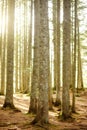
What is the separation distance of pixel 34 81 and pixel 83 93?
11.7m

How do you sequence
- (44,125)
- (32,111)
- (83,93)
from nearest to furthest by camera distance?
(44,125), (32,111), (83,93)

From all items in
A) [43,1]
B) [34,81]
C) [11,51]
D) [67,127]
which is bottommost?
[67,127]

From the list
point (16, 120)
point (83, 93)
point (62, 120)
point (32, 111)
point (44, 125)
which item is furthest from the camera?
point (83, 93)

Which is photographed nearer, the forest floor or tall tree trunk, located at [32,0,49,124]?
the forest floor

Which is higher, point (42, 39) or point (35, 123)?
point (42, 39)

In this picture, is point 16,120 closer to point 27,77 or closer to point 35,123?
point 35,123

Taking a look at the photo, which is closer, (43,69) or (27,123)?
(43,69)

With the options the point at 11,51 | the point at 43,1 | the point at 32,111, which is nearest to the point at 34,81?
the point at 32,111

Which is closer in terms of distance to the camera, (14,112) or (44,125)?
(44,125)

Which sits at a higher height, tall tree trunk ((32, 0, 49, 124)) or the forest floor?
tall tree trunk ((32, 0, 49, 124))

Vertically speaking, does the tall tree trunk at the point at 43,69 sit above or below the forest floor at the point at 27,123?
above

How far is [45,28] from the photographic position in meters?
10.5

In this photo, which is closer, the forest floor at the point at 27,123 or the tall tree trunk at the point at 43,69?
the forest floor at the point at 27,123

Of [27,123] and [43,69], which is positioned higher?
[43,69]
